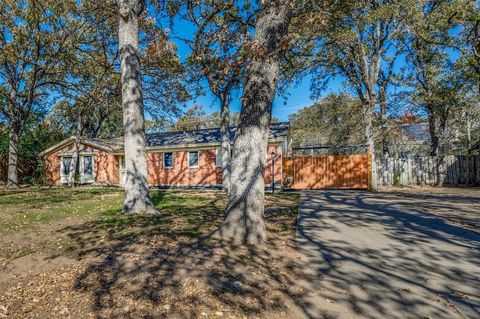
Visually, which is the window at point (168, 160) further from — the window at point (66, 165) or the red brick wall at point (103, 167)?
the window at point (66, 165)

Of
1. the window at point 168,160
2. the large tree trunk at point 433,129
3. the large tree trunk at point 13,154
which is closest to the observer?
the large tree trunk at point 13,154

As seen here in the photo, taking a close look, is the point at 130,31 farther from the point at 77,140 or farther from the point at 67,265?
the point at 77,140

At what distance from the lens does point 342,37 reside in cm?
1142

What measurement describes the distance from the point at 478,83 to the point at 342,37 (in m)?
9.29

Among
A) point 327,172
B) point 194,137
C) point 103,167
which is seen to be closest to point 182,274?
point 327,172

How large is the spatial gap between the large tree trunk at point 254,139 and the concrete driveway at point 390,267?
3.37ft

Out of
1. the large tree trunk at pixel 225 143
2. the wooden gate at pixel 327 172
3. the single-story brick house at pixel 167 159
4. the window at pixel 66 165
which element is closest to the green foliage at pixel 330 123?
the wooden gate at pixel 327 172

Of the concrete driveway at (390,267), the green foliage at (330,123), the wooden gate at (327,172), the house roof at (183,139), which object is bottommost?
the concrete driveway at (390,267)

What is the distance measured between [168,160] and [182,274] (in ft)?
51.1

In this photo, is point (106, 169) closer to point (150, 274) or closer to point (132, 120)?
point (132, 120)

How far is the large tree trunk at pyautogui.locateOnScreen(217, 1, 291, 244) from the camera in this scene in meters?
4.47

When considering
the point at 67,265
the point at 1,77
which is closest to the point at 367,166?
the point at 67,265

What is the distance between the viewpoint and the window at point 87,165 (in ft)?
65.7

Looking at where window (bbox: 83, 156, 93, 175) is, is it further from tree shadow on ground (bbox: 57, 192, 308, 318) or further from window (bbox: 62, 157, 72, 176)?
tree shadow on ground (bbox: 57, 192, 308, 318)
